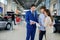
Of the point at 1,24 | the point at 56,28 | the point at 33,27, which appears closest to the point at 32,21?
the point at 33,27

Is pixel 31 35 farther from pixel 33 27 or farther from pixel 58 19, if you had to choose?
pixel 58 19

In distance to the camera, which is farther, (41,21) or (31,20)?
(31,20)

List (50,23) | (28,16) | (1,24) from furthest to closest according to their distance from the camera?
(1,24), (28,16), (50,23)

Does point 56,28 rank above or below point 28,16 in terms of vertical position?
below

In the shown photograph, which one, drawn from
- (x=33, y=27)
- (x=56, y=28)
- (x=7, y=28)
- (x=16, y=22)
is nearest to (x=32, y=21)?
(x=33, y=27)

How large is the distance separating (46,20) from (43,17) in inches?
7.8

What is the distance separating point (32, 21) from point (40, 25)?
326mm

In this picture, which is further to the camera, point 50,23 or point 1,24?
point 1,24

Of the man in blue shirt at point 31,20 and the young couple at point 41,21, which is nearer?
the young couple at point 41,21

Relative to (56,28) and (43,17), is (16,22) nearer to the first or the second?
(56,28)

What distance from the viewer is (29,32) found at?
798 cm

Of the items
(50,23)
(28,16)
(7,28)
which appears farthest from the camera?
(7,28)

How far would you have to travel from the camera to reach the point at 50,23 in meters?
7.47

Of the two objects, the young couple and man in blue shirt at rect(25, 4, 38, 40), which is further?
man in blue shirt at rect(25, 4, 38, 40)
